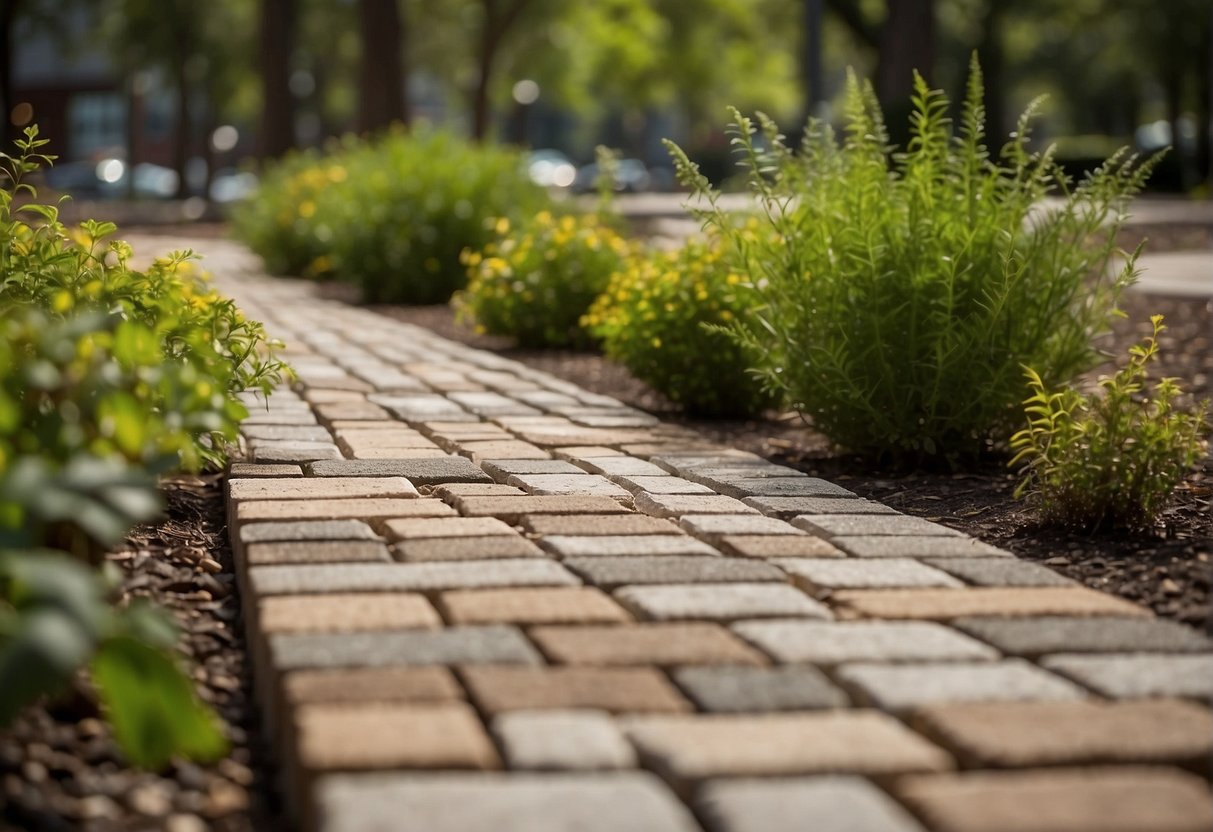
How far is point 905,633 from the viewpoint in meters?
3.14

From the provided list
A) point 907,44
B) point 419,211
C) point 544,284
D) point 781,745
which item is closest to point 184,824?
point 781,745

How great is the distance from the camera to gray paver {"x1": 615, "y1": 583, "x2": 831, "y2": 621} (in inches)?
128

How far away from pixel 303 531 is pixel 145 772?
4.20 feet

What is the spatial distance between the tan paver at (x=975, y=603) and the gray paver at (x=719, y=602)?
0.09 m

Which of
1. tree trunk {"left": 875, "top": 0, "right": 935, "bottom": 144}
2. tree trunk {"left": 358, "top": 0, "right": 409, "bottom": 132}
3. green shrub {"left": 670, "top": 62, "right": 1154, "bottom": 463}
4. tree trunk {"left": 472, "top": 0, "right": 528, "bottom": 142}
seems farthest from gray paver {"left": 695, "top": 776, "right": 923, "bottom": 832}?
tree trunk {"left": 472, "top": 0, "right": 528, "bottom": 142}

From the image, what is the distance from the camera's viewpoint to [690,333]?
6.86 m

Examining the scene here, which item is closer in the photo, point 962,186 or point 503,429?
point 962,186

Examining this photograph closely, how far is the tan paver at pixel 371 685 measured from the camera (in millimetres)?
2641

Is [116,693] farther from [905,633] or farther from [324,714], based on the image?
[905,633]

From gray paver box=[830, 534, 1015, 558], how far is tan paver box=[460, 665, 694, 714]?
1190mm

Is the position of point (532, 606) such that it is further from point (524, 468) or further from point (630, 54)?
point (630, 54)

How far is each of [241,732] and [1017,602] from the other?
5.37ft

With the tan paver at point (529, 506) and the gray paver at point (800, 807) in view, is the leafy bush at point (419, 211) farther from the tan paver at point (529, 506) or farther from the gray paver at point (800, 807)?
the gray paver at point (800, 807)

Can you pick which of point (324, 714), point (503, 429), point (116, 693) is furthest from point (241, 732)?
point (503, 429)
